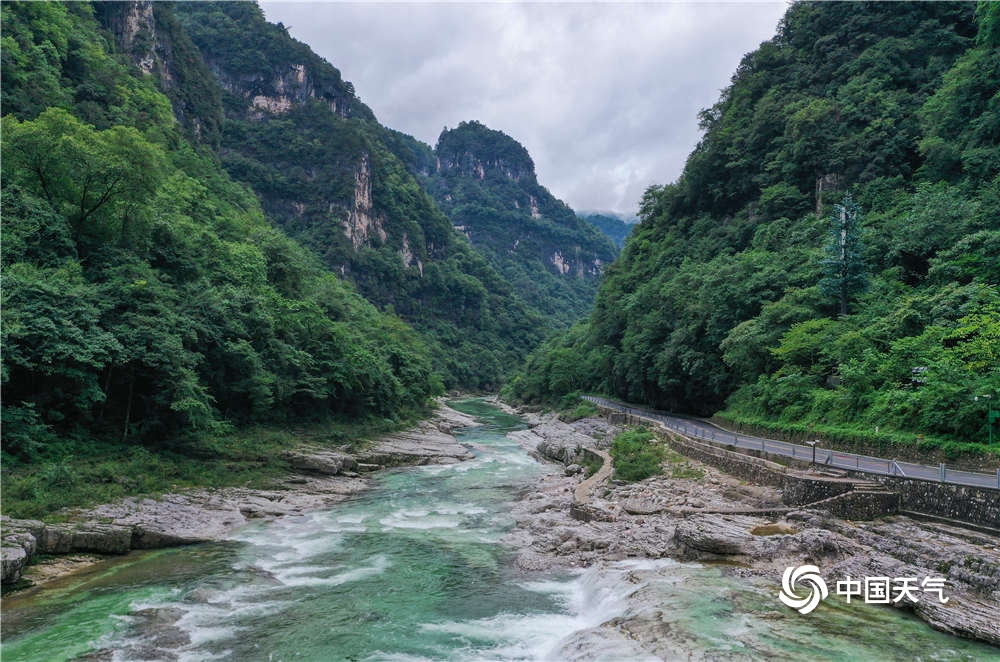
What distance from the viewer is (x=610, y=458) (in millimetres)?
30047

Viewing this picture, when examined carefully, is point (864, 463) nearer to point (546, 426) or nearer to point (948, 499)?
point (948, 499)

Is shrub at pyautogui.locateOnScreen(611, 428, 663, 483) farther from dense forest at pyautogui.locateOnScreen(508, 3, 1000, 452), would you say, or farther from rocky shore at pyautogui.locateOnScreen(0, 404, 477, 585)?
rocky shore at pyautogui.locateOnScreen(0, 404, 477, 585)

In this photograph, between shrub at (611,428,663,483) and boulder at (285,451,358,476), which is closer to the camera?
shrub at (611,428,663,483)

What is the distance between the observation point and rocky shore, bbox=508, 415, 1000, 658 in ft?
34.7

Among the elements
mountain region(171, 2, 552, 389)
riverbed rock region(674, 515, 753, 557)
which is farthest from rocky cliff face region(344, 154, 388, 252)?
riverbed rock region(674, 515, 753, 557)

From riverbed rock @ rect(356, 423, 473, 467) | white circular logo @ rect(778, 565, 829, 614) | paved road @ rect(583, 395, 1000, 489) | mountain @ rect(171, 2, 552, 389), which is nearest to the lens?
white circular logo @ rect(778, 565, 829, 614)

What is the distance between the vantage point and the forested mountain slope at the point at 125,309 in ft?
64.0

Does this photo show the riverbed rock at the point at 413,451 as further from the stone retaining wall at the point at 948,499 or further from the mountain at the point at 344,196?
the mountain at the point at 344,196

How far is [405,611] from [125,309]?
60.3 ft

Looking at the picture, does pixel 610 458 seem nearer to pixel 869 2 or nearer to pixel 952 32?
pixel 952 32

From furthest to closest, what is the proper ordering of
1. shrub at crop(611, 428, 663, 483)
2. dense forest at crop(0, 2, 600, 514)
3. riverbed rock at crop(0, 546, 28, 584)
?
1. shrub at crop(611, 428, 663, 483)
2. dense forest at crop(0, 2, 600, 514)
3. riverbed rock at crop(0, 546, 28, 584)

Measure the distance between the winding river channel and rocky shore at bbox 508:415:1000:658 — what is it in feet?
1.63

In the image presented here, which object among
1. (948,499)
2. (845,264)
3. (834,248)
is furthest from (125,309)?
(845,264)

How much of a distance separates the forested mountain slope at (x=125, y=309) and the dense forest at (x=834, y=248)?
85.5 ft
